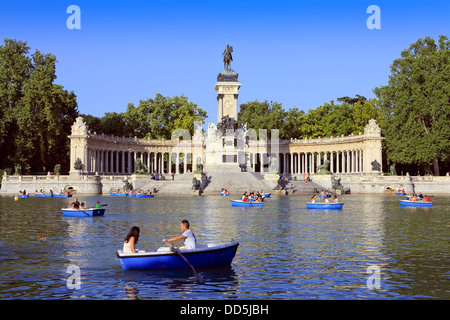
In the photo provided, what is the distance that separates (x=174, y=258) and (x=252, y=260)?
3.99 m

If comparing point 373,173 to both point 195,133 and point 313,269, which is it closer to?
point 195,133

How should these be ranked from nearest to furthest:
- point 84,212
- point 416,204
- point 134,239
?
point 134,239, point 84,212, point 416,204

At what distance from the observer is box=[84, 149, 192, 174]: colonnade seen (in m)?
113

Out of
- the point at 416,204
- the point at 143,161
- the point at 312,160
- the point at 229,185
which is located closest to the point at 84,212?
the point at 416,204

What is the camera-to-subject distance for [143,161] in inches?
5074

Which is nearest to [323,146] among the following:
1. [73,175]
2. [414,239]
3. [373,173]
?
[373,173]

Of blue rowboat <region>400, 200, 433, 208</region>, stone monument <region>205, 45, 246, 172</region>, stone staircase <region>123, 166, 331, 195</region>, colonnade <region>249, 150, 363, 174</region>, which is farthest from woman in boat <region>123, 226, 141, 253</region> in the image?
colonnade <region>249, 150, 363, 174</region>

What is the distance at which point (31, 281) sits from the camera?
59.6 ft

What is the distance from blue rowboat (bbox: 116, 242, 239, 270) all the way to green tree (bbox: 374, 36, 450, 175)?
78580 mm

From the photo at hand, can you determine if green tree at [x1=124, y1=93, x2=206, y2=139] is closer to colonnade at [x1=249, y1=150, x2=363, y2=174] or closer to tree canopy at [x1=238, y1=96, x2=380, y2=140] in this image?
tree canopy at [x1=238, y1=96, x2=380, y2=140]

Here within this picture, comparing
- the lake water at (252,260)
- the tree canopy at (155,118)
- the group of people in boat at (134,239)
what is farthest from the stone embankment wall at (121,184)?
the group of people in boat at (134,239)

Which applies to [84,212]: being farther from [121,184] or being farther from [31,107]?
[31,107]

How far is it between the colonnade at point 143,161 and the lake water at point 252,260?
7455 cm
